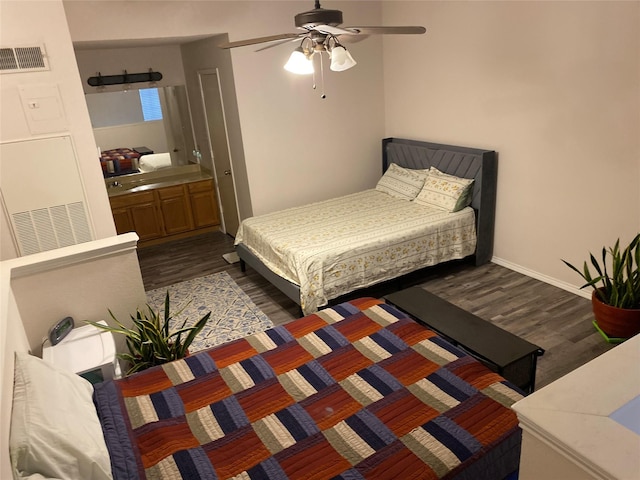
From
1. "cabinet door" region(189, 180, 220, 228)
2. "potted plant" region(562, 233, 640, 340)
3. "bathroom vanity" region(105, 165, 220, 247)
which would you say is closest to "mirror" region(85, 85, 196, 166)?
"bathroom vanity" region(105, 165, 220, 247)

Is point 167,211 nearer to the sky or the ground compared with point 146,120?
nearer to the ground

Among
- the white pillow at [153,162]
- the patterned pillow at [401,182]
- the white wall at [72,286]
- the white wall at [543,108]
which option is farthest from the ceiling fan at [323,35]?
the white pillow at [153,162]

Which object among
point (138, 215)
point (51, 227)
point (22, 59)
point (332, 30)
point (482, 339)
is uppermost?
point (22, 59)

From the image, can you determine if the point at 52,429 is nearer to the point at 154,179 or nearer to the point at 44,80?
the point at 44,80

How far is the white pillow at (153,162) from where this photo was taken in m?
6.14

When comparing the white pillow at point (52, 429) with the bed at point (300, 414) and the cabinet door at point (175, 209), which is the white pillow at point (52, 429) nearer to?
the bed at point (300, 414)

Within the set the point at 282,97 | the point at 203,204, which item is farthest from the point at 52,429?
the point at 203,204

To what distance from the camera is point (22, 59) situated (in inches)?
131

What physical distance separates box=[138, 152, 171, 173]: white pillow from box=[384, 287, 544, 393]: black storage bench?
4269 millimetres

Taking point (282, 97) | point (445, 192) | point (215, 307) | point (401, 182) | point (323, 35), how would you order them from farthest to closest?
1. point (401, 182)
2. point (282, 97)
3. point (445, 192)
4. point (215, 307)
5. point (323, 35)

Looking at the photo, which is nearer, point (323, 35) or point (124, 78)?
point (323, 35)

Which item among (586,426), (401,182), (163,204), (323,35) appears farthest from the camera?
(163,204)

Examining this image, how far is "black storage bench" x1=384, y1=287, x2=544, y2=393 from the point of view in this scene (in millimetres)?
2502

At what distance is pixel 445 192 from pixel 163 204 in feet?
11.1
